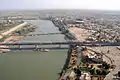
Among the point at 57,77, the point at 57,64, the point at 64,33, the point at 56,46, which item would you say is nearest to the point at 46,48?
the point at 56,46

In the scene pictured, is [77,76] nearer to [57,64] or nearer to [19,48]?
[57,64]

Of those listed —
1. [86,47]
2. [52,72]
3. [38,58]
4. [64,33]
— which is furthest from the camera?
[64,33]

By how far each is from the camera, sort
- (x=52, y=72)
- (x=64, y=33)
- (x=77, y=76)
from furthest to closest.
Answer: (x=64, y=33)
(x=52, y=72)
(x=77, y=76)

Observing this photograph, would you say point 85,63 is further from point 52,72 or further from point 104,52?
point 104,52

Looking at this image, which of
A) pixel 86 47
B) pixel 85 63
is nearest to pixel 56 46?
pixel 86 47

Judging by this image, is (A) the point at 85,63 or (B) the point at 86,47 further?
(B) the point at 86,47

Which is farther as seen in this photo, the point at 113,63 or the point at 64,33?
the point at 64,33
